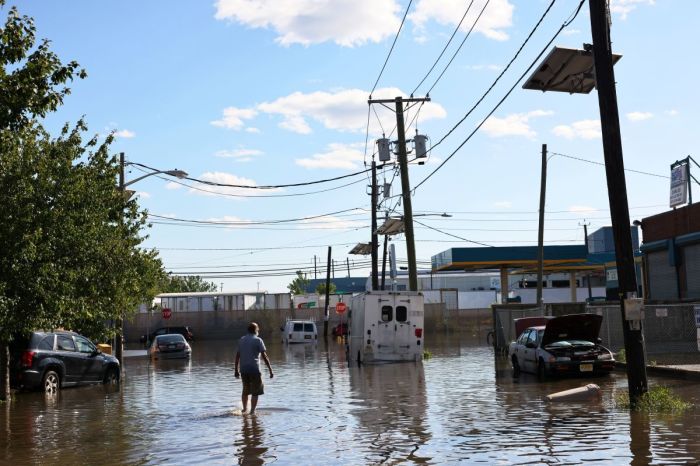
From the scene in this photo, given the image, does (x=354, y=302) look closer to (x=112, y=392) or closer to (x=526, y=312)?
(x=526, y=312)

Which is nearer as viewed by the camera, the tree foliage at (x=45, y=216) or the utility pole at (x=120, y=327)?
the tree foliage at (x=45, y=216)

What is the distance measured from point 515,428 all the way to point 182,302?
224 ft

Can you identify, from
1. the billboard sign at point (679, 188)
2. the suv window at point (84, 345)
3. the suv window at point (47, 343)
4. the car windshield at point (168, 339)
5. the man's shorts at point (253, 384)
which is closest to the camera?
the man's shorts at point (253, 384)

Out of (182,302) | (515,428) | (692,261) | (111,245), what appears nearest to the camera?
(515,428)

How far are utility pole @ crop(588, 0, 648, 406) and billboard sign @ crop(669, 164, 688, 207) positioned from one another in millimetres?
27079

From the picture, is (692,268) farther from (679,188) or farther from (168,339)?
(168,339)

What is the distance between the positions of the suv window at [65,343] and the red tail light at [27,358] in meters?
1.07

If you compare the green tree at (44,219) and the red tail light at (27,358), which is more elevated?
the green tree at (44,219)

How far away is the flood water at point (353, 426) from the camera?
36.2 ft

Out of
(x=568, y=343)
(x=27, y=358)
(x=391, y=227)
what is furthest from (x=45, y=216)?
(x=391, y=227)

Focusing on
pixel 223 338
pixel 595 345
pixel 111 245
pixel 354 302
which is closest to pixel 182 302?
pixel 223 338

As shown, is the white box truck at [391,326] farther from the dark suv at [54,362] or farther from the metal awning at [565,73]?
the metal awning at [565,73]

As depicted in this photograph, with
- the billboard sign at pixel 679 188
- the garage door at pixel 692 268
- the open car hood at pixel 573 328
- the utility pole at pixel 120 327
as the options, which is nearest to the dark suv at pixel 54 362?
the utility pole at pixel 120 327

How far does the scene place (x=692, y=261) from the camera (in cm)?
3738
